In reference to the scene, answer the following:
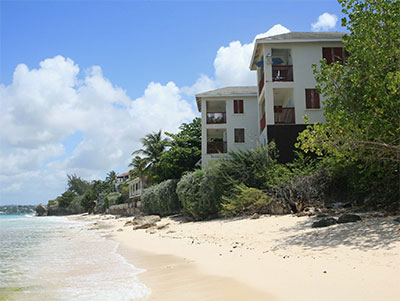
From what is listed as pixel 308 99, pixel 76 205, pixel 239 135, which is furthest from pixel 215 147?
pixel 76 205

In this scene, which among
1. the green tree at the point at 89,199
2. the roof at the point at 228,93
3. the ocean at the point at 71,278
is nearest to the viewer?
the ocean at the point at 71,278

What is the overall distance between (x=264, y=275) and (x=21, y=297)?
4720 millimetres

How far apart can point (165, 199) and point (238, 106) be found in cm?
986

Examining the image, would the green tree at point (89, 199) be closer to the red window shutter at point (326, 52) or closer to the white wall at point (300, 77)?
the white wall at point (300, 77)

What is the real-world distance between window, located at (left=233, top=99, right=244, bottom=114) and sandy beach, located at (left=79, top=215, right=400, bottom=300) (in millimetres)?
18239

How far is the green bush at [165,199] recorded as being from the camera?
27.7 metres

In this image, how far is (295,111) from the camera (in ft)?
70.0

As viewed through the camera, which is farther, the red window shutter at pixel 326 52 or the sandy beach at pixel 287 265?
the red window shutter at pixel 326 52

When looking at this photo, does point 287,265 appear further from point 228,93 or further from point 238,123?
Result: point 228,93

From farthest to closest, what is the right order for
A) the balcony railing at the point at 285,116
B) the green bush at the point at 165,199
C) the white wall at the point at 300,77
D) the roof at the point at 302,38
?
the green bush at the point at 165,199
the roof at the point at 302,38
the balcony railing at the point at 285,116
the white wall at the point at 300,77

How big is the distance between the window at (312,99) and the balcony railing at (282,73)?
1.41 m

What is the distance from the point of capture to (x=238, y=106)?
96.7ft

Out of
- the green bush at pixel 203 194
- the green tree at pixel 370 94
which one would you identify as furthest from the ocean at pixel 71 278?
the green bush at pixel 203 194

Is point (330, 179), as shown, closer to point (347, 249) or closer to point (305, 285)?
point (347, 249)
